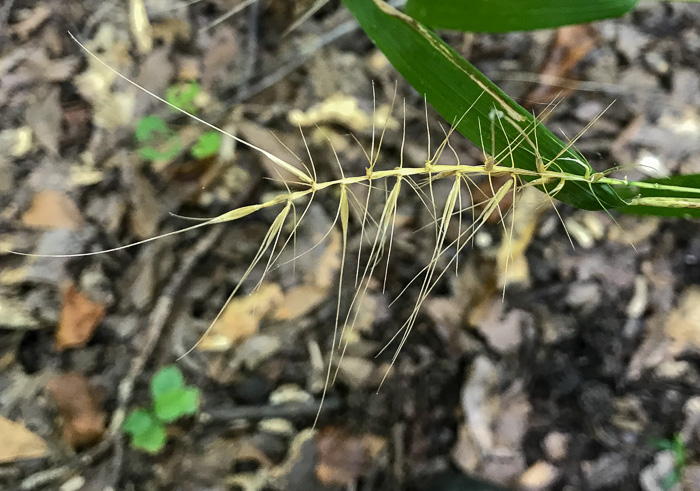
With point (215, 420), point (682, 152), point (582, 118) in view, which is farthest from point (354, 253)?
point (682, 152)

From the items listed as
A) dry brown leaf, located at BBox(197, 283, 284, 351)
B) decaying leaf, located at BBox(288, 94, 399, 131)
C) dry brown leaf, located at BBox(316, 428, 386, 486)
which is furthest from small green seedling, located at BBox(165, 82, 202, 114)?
dry brown leaf, located at BBox(316, 428, 386, 486)

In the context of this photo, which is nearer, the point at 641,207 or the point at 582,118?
the point at 641,207

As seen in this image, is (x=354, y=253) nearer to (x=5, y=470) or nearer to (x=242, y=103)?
(x=242, y=103)

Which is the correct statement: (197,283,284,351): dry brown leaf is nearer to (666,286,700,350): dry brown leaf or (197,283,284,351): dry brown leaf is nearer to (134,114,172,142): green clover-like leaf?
(134,114,172,142): green clover-like leaf

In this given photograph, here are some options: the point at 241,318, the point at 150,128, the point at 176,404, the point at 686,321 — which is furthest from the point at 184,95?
the point at 686,321

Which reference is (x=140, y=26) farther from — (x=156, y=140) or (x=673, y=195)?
(x=673, y=195)

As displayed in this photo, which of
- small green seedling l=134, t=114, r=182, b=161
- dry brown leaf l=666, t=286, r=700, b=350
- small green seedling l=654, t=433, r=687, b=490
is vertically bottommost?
small green seedling l=654, t=433, r=687, b=490
